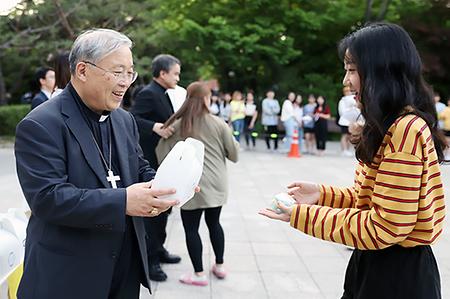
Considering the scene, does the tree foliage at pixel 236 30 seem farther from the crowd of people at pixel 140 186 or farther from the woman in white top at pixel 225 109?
the crowd of people at pixel 140 186

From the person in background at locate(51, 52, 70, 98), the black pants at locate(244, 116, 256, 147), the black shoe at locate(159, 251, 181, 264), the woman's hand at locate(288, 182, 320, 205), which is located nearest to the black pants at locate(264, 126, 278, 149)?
the black pants at locate(244, 116, 256, 147)

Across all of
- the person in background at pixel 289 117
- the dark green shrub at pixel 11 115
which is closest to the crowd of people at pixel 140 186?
the person in background at pixel 289 117

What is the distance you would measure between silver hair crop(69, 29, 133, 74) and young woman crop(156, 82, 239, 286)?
190 cm

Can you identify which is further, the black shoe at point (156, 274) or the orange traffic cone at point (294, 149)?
the orange traffic cone at point (294, 149)

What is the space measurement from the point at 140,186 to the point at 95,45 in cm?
56

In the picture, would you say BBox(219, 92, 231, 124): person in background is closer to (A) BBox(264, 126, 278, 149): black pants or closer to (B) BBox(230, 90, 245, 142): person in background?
(B) BBox(230, 90, 245, 142): person in background

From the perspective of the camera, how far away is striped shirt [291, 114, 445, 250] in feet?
4.87

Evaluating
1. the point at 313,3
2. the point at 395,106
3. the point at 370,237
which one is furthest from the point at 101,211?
the point at 313,3

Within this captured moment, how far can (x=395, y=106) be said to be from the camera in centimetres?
156

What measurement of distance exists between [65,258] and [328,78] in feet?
55.9

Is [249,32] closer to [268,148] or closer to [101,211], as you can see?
[268,148]

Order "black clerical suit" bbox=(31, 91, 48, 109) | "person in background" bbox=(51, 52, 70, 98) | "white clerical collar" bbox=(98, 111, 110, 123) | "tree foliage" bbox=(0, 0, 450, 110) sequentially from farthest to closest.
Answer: "tree foliage" bbox=(0, 0, 450, 110), "black clerical suit" bbox=(31, 91, 48, 109), "person in background" bbox=(51, 52, 70, 98), "white clerical collar" bbox=(98, 111, 110, 123)

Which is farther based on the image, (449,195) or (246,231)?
(449,195)

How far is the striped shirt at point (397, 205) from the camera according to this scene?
1484mm
